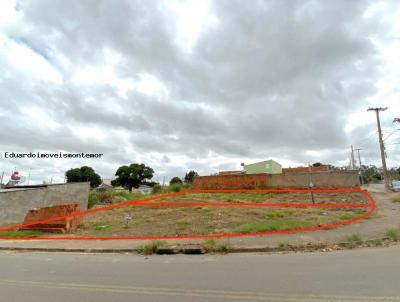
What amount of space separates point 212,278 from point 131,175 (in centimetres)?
7200

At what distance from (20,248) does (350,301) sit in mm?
12345

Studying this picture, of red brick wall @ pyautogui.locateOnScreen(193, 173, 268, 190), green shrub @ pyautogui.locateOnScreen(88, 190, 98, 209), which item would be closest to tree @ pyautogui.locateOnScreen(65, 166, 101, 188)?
red brick wall @ pyautogui.locateOnScreen(193, 173, 268, 190)

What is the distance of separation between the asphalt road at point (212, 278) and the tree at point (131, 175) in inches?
2659

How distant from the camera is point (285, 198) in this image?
1115 inches

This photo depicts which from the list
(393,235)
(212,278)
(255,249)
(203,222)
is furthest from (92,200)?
(212,278)

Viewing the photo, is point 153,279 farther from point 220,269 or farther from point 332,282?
point 332,282

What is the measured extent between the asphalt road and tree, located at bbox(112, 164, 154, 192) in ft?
222

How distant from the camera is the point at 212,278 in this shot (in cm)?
723

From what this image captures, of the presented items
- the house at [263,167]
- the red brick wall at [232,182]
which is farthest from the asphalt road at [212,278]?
the house at [263,167]

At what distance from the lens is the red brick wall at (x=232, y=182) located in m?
38.6

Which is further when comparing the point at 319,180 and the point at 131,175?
the point at 131,175

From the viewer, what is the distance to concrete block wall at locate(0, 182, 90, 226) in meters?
22.3

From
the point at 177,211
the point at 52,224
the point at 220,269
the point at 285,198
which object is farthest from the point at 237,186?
the point at 220,269

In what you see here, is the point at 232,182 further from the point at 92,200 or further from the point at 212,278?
the point at 212,278
